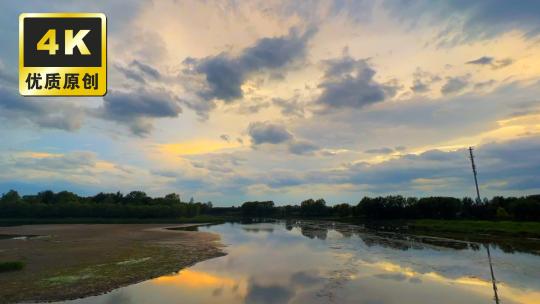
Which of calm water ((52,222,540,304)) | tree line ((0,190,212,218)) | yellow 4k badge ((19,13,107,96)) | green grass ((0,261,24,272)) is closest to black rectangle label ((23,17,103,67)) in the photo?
yellow 4k badge ((19,13,107,96))

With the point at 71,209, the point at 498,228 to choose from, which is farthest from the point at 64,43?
the point at 71,209

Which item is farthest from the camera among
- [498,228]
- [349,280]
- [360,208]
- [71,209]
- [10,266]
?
[360,208]

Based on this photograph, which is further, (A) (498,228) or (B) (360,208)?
(B) (360,208)

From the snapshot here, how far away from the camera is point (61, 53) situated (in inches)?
686

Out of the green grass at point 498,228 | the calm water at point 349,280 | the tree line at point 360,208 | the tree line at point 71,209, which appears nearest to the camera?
the calm water at point 349,280

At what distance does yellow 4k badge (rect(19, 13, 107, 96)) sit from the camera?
56.4ft

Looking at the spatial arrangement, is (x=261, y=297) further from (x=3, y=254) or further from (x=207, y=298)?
(x=3, y=254)

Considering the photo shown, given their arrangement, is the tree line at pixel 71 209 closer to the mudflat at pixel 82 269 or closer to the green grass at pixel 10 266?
the mudflat at pixel 82 269

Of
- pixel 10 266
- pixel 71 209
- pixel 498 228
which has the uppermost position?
pixel 71 209

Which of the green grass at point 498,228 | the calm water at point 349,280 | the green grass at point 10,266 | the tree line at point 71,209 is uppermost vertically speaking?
the tree line at point 71,209

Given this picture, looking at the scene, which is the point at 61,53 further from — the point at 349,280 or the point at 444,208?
the point at 444,208

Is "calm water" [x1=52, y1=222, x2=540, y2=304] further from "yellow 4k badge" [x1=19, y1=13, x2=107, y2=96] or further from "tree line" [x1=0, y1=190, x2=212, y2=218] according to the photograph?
"tree line" [x1=0, y1=190, x2=212, y2=218]

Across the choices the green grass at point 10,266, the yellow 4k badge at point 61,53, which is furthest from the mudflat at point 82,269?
the yellow 4k badge at point 61,53

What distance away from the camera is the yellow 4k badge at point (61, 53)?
17.2m
